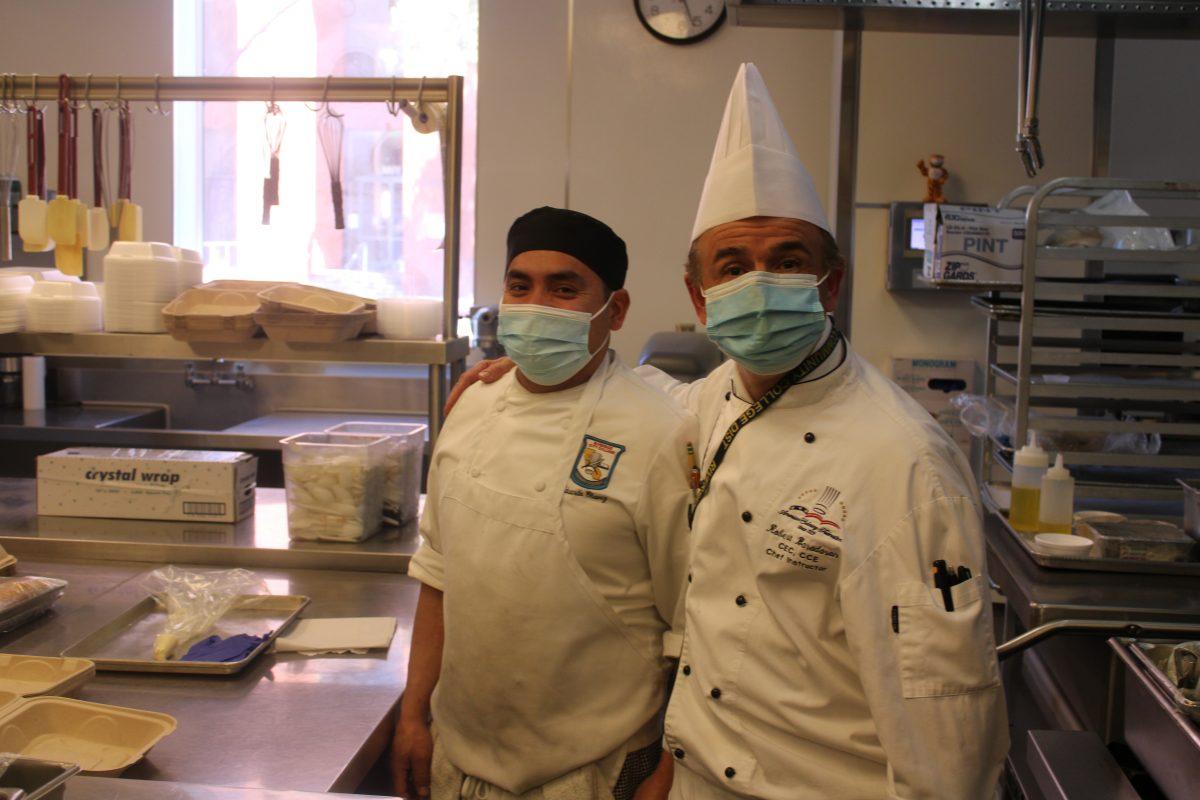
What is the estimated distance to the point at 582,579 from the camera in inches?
59.2

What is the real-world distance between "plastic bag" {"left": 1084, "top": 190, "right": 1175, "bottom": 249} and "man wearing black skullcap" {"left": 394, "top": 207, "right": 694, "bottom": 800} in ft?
5.44

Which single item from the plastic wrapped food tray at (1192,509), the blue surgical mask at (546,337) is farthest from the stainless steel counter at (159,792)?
the plastic wrapped food tray at (1192,509)

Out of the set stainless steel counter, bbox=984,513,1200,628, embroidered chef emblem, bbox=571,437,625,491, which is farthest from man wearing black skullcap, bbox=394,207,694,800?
stainless steel counter, bbox=984,513,1200,628

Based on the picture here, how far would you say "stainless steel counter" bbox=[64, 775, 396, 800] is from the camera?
1.11 m

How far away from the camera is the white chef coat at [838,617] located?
115 cm

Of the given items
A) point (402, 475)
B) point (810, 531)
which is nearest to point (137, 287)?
point (402, 475)

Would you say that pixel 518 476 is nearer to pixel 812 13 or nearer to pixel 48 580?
pixel 48 580

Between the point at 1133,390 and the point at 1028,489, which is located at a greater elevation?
the point at 1133,390

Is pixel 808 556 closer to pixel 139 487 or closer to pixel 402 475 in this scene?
pixel 402 475

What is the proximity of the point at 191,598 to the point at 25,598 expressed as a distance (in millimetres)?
267

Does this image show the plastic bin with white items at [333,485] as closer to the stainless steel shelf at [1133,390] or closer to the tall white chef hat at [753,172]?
the tall white chef hat at [753,172]

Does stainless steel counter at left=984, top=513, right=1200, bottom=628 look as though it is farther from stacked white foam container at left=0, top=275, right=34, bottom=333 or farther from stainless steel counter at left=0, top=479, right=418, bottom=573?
stacked white foam container at left=0, top=275, right=34, bottom=333

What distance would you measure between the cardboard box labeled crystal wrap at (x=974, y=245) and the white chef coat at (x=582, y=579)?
5.46ft

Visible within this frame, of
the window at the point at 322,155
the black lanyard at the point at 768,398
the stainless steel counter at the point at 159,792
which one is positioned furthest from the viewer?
the window at the point at 322,155
